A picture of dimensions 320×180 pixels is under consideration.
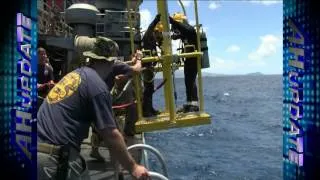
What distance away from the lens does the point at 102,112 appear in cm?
383

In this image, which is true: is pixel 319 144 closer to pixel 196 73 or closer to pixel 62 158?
pixel 62 158

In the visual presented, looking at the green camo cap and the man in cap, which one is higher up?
the green camo cap

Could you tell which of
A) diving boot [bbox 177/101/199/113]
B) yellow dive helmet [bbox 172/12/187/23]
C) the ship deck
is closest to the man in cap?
the ship deck

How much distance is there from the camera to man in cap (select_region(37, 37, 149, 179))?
12.6 feet

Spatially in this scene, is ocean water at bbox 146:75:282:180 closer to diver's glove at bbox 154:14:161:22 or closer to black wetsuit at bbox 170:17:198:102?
black wetsuit at bbox 170:17:198:102

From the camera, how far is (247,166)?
52.9 feet

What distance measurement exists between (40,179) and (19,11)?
63.7 inches

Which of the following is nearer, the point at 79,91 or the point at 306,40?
the point at 306,40

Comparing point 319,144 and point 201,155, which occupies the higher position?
point 319,144

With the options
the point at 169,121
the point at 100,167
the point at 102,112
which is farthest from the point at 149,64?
the point at 102,112

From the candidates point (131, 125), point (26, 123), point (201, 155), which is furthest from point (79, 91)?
point (201, 155)

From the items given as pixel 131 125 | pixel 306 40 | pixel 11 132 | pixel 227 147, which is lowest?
pixel 227 147

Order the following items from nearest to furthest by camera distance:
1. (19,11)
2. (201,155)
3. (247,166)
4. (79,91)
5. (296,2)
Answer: (19,11) → (296,2) → (79,91) → (247,166) → (201,155)

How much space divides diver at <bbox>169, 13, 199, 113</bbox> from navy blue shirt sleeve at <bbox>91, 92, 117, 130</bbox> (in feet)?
14.3
